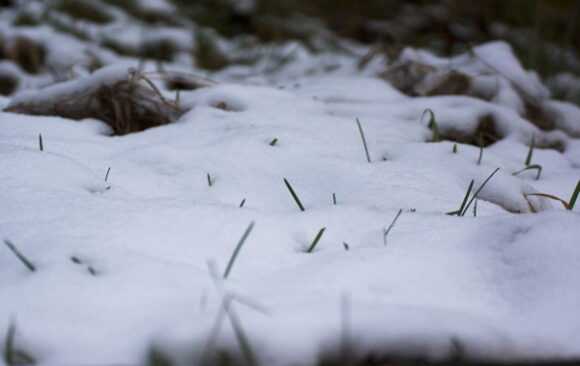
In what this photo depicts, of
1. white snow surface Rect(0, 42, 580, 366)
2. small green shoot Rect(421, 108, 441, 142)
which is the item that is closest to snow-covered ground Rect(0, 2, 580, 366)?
white snow surface Rect(0, 42, 580, 366)

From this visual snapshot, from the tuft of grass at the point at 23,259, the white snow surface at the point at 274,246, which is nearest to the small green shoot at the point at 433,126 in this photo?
the white snow surface at the point at 274,246

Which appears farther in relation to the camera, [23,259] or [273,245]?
[273,245]

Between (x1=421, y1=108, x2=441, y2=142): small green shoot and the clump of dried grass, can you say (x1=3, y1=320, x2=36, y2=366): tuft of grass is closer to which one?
the clump of dried grass

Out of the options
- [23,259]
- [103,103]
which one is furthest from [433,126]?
[23,259]

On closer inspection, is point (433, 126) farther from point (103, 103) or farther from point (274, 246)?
point (103, 103)

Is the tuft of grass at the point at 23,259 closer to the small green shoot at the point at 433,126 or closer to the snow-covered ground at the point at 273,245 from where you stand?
the snow-covered ground at the point at 273,245

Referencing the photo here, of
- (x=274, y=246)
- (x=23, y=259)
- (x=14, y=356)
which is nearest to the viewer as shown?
(x=14, y=356)

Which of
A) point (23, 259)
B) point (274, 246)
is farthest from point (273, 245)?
point (23, 259)

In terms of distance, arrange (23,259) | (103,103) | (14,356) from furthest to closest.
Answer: (103,103)
(23,259)
(14,356)

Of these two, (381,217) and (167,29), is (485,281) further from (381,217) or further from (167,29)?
(167,29)
